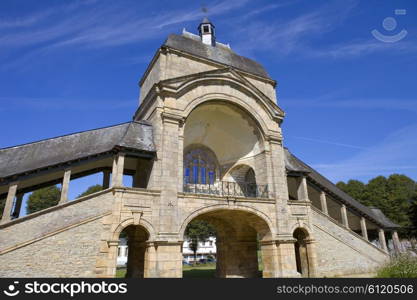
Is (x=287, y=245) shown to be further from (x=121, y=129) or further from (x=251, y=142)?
(x=121, y=129)

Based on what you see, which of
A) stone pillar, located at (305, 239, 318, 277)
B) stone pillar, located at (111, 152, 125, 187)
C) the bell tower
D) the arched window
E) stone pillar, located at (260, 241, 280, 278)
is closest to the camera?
stone pillar, located at (111, 152, 125, 187)

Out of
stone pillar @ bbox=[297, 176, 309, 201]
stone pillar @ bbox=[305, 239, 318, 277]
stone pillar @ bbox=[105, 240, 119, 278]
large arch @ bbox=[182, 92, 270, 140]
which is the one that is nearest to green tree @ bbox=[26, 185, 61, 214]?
large arch @ bbox=[182, 92, 270, 140]

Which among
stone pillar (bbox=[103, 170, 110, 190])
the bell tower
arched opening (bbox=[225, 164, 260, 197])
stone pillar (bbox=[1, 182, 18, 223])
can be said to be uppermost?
the bell tower

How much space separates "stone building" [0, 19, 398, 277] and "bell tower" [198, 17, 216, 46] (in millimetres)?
76

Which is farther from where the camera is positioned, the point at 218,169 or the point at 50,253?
the point at 218,169

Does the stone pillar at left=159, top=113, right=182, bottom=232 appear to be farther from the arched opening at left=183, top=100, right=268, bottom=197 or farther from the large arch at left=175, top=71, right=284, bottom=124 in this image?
the arched opening at left=183, top=100, right=268, bottom=197

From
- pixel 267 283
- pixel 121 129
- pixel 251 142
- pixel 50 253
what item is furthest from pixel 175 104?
pixel 267 283

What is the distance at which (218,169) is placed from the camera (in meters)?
17.0

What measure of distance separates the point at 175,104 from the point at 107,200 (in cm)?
524

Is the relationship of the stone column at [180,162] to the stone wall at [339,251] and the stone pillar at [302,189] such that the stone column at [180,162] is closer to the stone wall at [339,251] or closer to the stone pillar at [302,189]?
the stone pillar at [302,189]

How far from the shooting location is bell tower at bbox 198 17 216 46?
18047mm

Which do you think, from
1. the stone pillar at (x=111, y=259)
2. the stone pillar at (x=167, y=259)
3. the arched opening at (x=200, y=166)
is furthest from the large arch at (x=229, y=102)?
the stone pillar at (x=111, y=259)

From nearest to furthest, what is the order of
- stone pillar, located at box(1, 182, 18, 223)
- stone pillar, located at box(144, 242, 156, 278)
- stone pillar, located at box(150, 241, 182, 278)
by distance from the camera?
1. stone pillar, located at box(1, 182, 18, 223)
2. stone pillar, located at box(144, 242, 156, 278)
3. stone pillar, located at box(150, 241, 182, 278)

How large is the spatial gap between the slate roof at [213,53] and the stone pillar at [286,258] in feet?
31.6
